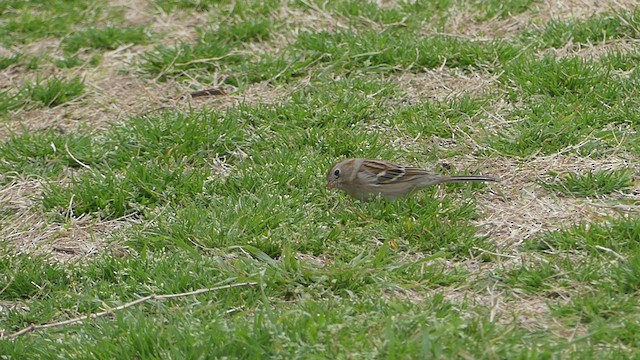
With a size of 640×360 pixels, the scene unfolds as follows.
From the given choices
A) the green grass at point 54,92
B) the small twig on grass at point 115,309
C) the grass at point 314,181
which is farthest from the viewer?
the green grass at point 54,92

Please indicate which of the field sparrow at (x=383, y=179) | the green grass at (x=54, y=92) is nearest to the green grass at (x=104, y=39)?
the green grass at (x=54, y=92)

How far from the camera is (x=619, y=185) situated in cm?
634

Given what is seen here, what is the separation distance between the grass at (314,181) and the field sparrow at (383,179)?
0.10 metres

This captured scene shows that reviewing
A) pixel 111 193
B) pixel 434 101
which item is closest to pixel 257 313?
pixel 111 193

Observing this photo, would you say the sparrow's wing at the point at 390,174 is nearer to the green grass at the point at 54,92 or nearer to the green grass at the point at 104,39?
the green grass at the point at 54,92

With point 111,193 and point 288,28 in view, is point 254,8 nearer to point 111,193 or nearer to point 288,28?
point 288,28

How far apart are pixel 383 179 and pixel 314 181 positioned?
19.3 inches

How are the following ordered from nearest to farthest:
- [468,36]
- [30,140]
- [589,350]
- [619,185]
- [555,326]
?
1. [589,350]
2. [555,326]
3. [619,185]
4. [30,140]
5. [468,36]

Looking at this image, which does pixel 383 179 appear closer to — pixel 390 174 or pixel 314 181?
pixel 390 174

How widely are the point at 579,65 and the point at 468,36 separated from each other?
1.13m

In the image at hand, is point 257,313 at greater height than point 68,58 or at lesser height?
greater

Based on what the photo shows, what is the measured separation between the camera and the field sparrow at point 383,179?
6.32m

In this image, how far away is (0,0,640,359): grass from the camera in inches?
199

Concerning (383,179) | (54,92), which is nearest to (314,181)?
(383,179)
